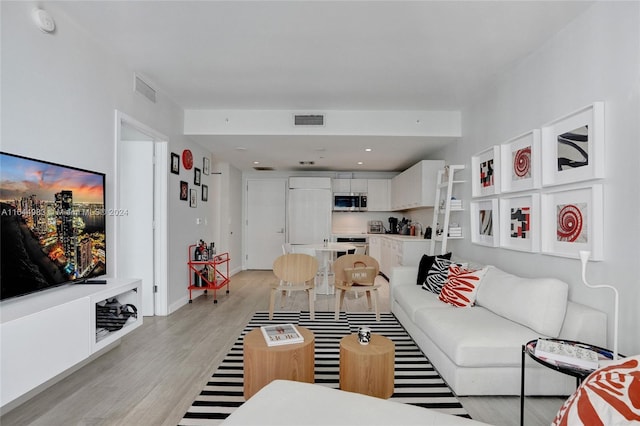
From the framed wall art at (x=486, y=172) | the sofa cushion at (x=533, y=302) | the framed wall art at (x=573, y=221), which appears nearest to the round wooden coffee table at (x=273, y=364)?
the sofa cushion at (x=533, y=302)

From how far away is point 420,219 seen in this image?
666 centimetres

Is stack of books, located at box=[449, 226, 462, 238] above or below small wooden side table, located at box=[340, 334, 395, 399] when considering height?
above

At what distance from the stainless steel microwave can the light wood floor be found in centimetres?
422

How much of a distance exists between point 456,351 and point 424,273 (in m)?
1.80

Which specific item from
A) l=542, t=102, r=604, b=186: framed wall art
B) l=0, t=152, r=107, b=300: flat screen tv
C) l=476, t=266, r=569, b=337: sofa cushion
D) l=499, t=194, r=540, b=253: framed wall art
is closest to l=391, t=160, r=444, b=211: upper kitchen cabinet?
l=499, t=194, r=540, b=253: framed wall art

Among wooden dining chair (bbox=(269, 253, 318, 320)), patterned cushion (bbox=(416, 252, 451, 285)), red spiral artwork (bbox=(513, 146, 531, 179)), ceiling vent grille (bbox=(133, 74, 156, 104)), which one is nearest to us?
red spiral artwork (bbox=(513, 146, 531, 179))

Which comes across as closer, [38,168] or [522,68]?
[38,168]

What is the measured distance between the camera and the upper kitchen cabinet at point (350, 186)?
26.0 ft

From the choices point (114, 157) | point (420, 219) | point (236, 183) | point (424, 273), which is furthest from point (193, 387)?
point (236, 183)

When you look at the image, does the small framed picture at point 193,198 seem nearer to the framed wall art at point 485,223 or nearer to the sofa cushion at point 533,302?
the framed wall art at point 485,223

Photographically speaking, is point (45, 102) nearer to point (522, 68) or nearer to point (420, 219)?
point (522, 68)

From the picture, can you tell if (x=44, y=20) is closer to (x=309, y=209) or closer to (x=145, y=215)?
(x=145, y=215)

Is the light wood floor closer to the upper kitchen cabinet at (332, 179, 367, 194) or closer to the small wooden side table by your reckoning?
the small wooden side table

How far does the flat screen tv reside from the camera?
1993 mm
